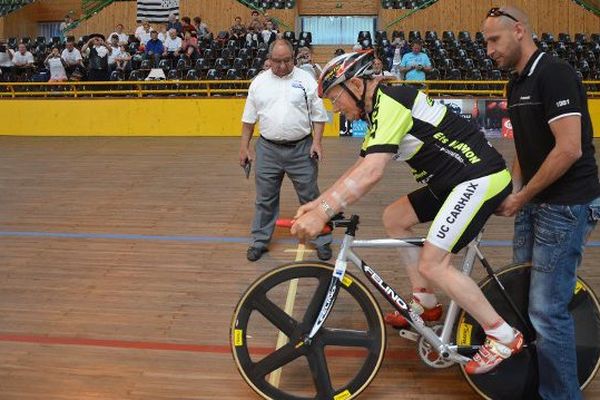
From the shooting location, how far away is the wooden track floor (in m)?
3.29

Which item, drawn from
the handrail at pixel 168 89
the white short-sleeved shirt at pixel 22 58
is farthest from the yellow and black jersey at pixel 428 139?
the white short-sleeved shirt at pixel 22 58

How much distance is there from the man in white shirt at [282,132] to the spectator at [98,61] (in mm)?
9229

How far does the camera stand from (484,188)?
2.77 meters

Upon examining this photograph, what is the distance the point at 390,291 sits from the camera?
9.65 feet

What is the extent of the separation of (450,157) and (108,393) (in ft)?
6.27

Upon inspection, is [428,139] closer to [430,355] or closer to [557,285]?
[557,285]

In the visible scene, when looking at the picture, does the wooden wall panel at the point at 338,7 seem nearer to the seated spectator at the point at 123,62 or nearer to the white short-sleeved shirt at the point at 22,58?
the seated spectator at the point at 123,62

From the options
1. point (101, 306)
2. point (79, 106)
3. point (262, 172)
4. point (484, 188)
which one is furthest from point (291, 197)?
point (79, 106)

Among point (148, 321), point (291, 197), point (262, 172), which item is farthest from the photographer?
point (291, 197)

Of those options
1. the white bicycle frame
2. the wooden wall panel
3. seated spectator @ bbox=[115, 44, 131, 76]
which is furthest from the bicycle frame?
the wooden wall panel

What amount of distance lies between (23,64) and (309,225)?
13732 millimetres

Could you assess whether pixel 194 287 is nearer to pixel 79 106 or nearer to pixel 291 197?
pixel 291 197

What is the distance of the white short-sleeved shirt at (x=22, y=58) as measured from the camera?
14.5m

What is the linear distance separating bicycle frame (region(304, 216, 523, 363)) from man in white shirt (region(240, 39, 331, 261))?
88.5 inches
